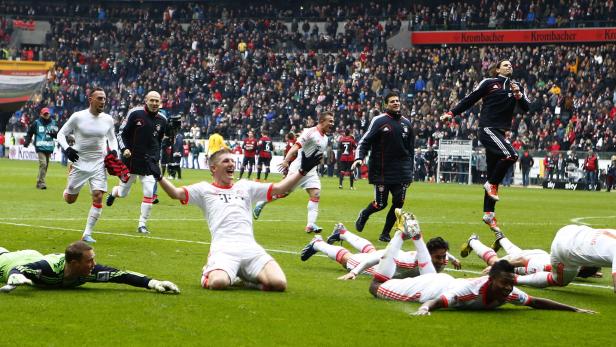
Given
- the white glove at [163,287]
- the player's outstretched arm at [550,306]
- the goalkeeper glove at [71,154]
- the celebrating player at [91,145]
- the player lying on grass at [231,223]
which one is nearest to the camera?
the player's outstretched arm at [550,306]

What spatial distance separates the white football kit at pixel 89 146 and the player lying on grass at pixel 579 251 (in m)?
7.91

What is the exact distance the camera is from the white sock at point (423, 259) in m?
10.1

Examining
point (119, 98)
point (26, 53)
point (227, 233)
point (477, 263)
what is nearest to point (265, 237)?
point (477, 263)

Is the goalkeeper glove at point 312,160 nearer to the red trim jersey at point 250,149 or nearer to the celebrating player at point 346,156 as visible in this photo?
the celebrating player at point 346,156

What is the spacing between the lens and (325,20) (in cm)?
7100

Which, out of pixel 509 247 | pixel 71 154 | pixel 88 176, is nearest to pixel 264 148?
pixel 88 176

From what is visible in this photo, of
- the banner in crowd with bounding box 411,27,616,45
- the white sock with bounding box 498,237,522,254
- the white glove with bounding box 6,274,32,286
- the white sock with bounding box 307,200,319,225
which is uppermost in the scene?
the banner in crowd with bounding box 411,27,616,45

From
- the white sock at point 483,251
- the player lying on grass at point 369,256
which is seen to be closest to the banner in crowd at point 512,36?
the white sock at point 483,251

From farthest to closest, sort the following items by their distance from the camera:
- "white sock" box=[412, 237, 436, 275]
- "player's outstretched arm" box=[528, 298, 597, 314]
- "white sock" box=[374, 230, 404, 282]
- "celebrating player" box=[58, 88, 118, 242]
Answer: "celebrating player" box=[58, 88, 118, 242] → "white sock" box=[374, 230, 404, 282] → "white sock" box=[412, 237, 436, 275] → "player's outstretched arm" box=[528, 298, 597, 314]

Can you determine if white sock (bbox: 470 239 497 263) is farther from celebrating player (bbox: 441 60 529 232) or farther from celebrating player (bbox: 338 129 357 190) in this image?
celebrating player (bbox: 338 129 357 190)

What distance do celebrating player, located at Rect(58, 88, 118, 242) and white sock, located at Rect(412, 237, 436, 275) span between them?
23.3ft

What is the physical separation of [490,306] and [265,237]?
7949mm

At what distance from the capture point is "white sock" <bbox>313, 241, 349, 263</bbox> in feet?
39.8

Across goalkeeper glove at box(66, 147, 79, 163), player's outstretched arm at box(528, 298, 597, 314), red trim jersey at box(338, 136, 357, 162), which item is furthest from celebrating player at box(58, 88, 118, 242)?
red trim jersey at box(338, 136, 357, 162)
